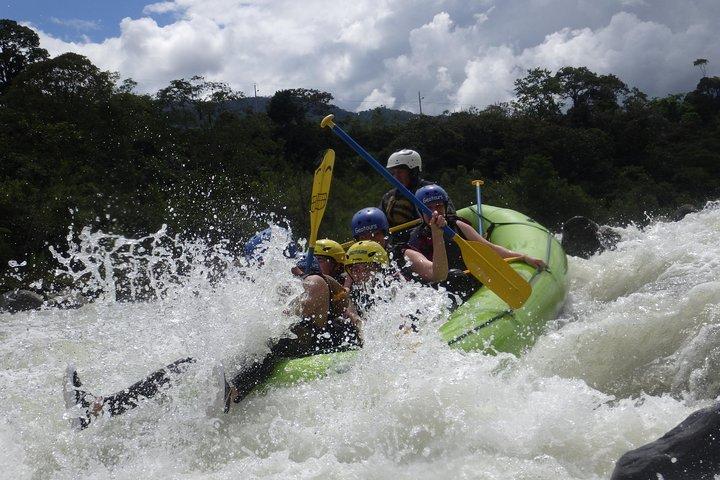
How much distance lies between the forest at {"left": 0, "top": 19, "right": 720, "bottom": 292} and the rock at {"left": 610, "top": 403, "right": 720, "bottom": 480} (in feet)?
25.5

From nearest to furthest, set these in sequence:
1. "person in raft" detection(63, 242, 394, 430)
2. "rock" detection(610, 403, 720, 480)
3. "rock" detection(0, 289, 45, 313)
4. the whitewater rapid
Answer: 1. "rock" detection(610, 403, 720, 480)
2. the whitewater rapid
3. "person in raft" detection(63, 242, 394, 430)
4. "rock" detection(0, 289, 45, 313)

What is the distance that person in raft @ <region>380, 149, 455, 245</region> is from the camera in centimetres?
569

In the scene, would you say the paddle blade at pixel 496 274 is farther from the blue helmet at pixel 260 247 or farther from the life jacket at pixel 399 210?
the blue helmet at pixel 260 247

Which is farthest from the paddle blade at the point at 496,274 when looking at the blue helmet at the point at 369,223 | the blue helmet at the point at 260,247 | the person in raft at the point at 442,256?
the blue helmet at the point at 260,247

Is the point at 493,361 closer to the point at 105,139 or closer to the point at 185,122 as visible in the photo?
the point at 105,139

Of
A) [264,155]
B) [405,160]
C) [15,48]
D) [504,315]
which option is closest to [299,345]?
[504,315]

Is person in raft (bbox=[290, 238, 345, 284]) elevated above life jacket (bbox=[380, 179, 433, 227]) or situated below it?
below

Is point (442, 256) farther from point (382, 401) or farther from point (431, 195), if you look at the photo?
point (382, 401)

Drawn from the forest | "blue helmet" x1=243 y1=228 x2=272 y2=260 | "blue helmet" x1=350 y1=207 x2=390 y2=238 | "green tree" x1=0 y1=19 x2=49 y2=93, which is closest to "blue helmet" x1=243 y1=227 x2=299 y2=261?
"blue helmet" x1=243 y1=228 x2=272 y2=260

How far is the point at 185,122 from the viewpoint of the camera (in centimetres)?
2008

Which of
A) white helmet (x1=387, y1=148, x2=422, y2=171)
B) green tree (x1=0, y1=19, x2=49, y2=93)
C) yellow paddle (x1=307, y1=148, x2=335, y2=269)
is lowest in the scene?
yellow paddle (x1=307, y1=148, x2=335, y2=269)

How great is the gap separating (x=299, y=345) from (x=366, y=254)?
64 centimetres

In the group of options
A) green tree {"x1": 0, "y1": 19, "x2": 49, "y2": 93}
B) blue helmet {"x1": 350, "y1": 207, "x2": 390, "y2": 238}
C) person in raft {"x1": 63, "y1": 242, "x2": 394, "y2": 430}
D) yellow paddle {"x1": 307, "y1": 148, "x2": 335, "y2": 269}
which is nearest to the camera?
person in raft {"x1": 63, "y1": 242, "x2": 394, "y2": 430}

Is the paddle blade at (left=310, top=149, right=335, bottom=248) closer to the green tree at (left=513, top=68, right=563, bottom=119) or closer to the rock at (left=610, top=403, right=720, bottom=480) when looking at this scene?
the rock at (left=610, top=403, right=720, bottom=480)
